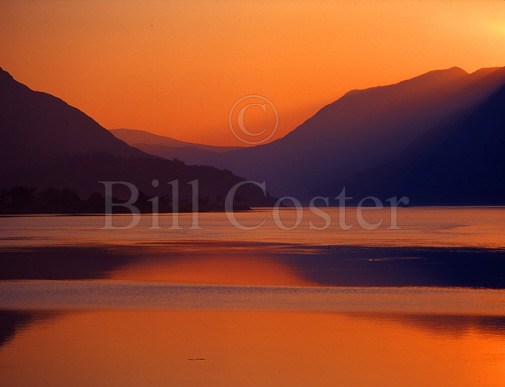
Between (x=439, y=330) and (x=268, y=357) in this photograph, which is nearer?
(x=268, y=357)

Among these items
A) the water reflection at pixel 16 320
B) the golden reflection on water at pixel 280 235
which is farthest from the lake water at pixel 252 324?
the golden reflection on water at pixel 280 235

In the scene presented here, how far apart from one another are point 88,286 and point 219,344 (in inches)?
431

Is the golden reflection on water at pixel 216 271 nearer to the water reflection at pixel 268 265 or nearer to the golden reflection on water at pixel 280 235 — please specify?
the water reflection at pixel 268 265

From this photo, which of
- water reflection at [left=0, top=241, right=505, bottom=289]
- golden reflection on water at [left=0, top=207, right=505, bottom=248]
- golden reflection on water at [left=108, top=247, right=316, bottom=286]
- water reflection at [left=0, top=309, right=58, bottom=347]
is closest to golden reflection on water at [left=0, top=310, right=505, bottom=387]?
water reflection at [left=0, top=309, right=58, bottom=347]

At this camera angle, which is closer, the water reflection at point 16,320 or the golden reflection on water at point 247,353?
the golden reflection on water at point 247,353

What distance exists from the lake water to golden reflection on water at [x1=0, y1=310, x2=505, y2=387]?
0.11ft

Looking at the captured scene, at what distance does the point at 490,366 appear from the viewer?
12992 millimetres

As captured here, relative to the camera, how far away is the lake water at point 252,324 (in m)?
12.9

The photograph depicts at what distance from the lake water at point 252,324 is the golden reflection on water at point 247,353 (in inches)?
1.3

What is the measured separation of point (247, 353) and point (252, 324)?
124 inches

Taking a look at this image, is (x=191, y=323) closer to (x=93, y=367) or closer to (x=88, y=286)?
(x=93, y=367)

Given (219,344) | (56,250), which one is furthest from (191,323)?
(56,250)

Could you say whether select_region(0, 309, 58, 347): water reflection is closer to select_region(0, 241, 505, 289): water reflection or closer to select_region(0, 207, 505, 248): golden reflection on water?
select_region(0, 241, 505, 289): water reflection

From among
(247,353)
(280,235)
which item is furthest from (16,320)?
(280,235)
